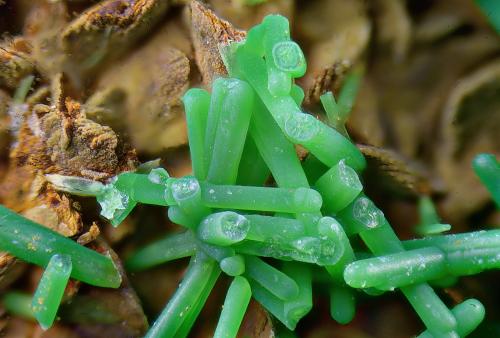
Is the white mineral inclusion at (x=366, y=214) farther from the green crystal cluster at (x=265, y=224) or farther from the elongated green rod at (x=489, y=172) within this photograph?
the elongated green rod at (x=489, y=172)

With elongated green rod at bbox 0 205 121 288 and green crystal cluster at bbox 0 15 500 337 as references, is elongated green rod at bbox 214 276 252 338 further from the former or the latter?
elongated green rod at bbox 0 205 121 288

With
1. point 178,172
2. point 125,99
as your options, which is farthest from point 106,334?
point 125,99

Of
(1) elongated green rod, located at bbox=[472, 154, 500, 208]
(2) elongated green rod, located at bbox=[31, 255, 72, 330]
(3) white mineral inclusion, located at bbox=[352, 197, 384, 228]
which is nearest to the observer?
(2) elongated green rod, located at bbox=[31, 255, 72, 330]

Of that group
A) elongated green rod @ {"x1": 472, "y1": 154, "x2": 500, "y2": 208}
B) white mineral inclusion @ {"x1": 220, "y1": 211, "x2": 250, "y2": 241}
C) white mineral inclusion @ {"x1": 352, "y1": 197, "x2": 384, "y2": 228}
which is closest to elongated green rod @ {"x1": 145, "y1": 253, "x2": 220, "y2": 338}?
white mineral inclusion @ {"x1": 220, "y1": 211, "x2": 250, "y2": 241}

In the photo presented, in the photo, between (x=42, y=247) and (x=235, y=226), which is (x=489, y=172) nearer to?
(x=235, y=226)

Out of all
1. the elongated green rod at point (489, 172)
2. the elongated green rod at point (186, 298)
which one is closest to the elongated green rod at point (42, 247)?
the elongated green rod at point (186, 298)

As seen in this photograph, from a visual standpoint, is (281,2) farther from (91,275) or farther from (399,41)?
(91,275)

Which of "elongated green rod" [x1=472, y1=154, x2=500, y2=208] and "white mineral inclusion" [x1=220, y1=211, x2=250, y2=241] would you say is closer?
"white mineral inclusion" [x1=220, y1=211, x2=250, y2=241]

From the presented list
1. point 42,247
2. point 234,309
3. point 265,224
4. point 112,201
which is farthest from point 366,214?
point 42,247
